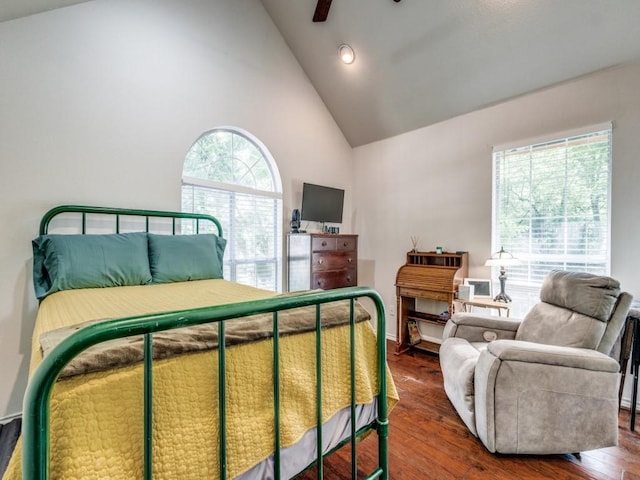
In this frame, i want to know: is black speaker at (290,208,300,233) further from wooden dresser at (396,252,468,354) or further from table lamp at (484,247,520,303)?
table lamp at (484,247,520,303)

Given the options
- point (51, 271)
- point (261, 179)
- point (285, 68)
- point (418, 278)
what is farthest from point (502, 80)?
point (51, 271)

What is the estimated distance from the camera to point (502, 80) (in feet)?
9.00

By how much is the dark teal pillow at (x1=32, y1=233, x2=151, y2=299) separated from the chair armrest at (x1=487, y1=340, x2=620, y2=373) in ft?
7.72

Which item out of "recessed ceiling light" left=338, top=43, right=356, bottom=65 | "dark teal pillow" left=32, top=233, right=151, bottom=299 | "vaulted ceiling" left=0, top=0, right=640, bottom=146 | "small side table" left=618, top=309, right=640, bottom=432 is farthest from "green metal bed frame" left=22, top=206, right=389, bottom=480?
"recessed ceiling light" left=338, top=43, right=356, bottom=65

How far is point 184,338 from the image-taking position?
2.68ft

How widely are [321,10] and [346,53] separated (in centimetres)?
59

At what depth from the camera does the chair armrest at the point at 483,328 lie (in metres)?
2.26

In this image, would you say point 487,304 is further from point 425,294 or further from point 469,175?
point 469,175

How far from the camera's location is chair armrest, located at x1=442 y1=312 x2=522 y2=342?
2.26 m

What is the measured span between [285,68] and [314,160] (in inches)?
44.0

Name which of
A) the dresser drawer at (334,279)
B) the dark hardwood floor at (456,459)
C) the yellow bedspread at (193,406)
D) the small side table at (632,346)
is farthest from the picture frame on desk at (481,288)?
the yellow bedspread at (193,406)

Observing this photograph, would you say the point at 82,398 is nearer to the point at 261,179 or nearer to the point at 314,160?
the point at 261,179

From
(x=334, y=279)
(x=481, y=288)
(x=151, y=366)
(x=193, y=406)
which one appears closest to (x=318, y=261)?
(x=334, y=279)

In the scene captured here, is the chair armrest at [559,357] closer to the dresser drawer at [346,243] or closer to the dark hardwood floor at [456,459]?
the dark hardwood floor at [456,459]
